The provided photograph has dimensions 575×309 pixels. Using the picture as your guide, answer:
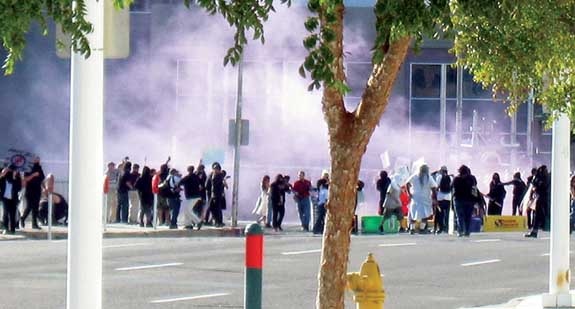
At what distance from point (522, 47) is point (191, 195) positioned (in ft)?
72.0

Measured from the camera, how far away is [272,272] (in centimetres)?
1955

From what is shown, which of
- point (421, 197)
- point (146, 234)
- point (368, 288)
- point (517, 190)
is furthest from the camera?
point (517, 190)

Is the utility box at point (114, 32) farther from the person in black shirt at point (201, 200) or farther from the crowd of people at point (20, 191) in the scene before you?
the person in black shirt at point (201, 200)

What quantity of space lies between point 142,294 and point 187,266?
4039 millimetres

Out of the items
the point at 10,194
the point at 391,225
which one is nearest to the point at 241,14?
the point at 10,194

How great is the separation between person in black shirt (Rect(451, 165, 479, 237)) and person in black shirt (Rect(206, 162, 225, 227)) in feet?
21.1

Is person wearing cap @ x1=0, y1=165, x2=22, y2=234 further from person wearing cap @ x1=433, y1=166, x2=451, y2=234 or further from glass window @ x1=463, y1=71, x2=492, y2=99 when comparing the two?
glass window @ x1=463, y1=71, x2=492, y2=99

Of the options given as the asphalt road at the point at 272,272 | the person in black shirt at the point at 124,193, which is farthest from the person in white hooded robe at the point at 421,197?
the person in black shirt at the point at 124,193

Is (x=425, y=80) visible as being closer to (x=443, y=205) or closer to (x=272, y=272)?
(x=443, y=205)

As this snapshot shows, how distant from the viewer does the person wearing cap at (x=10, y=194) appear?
97.0ft

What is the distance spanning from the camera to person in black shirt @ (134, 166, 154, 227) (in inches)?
1314

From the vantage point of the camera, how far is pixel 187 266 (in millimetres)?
20266

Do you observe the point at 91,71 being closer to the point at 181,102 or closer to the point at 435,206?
the point at 435,206

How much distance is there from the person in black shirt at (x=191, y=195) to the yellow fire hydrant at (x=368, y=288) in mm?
23413
